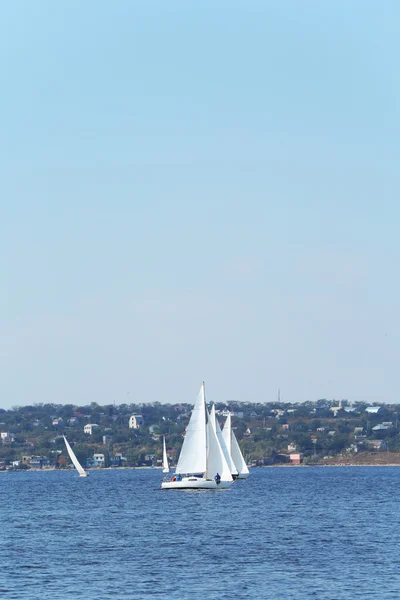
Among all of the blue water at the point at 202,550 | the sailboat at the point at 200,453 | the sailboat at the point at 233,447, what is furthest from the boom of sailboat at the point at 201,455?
the sailboat at the point at 233,447

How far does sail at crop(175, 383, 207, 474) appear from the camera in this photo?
12456cm

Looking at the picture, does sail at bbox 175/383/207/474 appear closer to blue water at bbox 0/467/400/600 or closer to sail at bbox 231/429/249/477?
blue water at bbox 0/467/400/600

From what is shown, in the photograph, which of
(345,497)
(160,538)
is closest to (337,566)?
(160,538)

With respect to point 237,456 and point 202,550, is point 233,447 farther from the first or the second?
point 202,550

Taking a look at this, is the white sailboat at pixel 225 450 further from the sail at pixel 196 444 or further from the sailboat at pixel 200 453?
the sail at pixel 196 444

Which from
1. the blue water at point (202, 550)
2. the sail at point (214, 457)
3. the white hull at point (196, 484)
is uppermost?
the sail at point (214, 457)

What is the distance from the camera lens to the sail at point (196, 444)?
12456 cm

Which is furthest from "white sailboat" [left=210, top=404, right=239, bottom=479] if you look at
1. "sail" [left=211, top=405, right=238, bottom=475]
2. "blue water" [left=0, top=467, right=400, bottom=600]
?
"blue water" [left=0, top=467, right=400, bottom=600]

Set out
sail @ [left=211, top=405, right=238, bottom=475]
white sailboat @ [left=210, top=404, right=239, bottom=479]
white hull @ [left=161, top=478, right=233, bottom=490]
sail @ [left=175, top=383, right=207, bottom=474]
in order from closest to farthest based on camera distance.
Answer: sail @ [left=175, top=383, right=207, bottom=474]
white hull @ [left=161, top=478, right=233, bottom=490]
white sailboat @ [left=210, top=404, right=239, bottom=479]
sail @ [left=211, top=405, right=238, bottom=475]

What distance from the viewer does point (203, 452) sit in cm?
12588

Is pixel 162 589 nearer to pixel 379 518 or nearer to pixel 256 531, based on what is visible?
pixel 256 531

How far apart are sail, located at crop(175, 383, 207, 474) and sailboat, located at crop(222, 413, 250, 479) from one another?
33.4m

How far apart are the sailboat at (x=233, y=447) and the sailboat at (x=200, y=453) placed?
29940 millimetres

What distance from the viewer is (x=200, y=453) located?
126m
